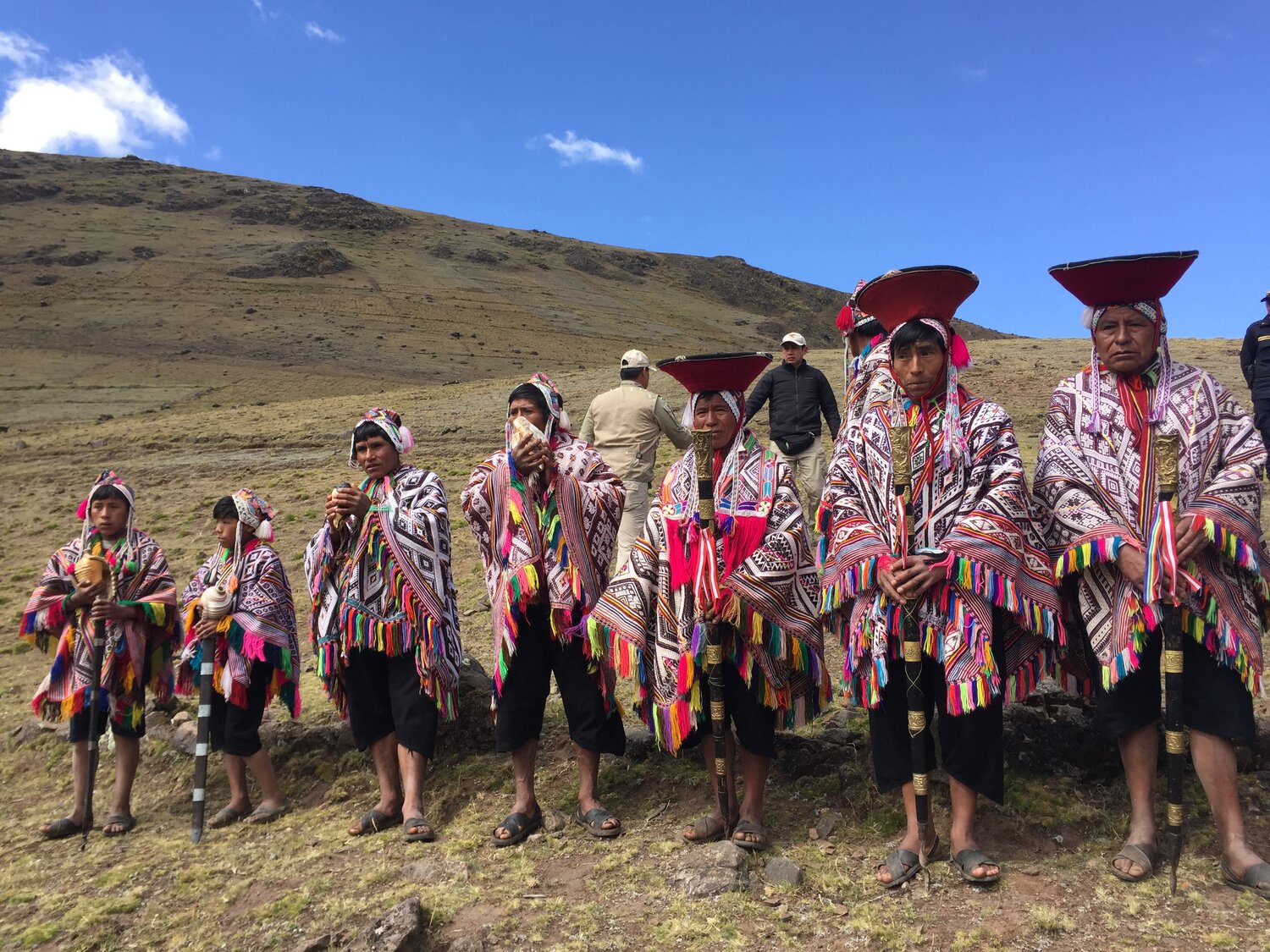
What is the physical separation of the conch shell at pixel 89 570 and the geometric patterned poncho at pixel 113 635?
201mm

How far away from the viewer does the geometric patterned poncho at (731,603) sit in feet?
11.8

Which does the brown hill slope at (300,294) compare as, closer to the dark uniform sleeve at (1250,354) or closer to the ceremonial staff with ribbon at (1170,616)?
the dark uniform sleeve at (1250,354)

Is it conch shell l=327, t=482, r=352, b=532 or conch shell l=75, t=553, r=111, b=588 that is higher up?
conch shell l=327, t=482, r=352, b=532

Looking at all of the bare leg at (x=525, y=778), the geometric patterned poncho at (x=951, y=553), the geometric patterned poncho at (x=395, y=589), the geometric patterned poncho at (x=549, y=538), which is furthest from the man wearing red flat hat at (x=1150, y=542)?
the geometric patterned poncho at (x=395, y=589)

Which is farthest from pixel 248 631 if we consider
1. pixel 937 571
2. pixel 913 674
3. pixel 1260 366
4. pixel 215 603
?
pixel 1260 366

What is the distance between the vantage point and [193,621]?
519cm

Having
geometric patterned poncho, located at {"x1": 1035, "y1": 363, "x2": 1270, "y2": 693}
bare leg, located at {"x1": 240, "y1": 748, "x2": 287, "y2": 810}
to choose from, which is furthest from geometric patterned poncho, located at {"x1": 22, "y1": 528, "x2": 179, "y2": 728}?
geometric patterned poncho, located at {"x1": 1035, "y1": 363, "x2": 1270, "y2": 693}

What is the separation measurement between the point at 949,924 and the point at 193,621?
4.45m

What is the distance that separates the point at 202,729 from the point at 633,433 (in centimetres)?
364

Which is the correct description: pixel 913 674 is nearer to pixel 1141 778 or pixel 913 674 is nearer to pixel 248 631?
pixel 1141 778

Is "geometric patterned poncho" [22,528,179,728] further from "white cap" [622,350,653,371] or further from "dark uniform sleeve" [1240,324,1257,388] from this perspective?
"dark uniform sleeve" [1240,324,1257,388]

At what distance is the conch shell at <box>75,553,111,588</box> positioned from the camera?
16.8 ft

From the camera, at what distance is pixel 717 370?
3715 mm

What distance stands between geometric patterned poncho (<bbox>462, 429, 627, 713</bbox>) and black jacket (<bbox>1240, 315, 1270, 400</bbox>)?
569 cm
